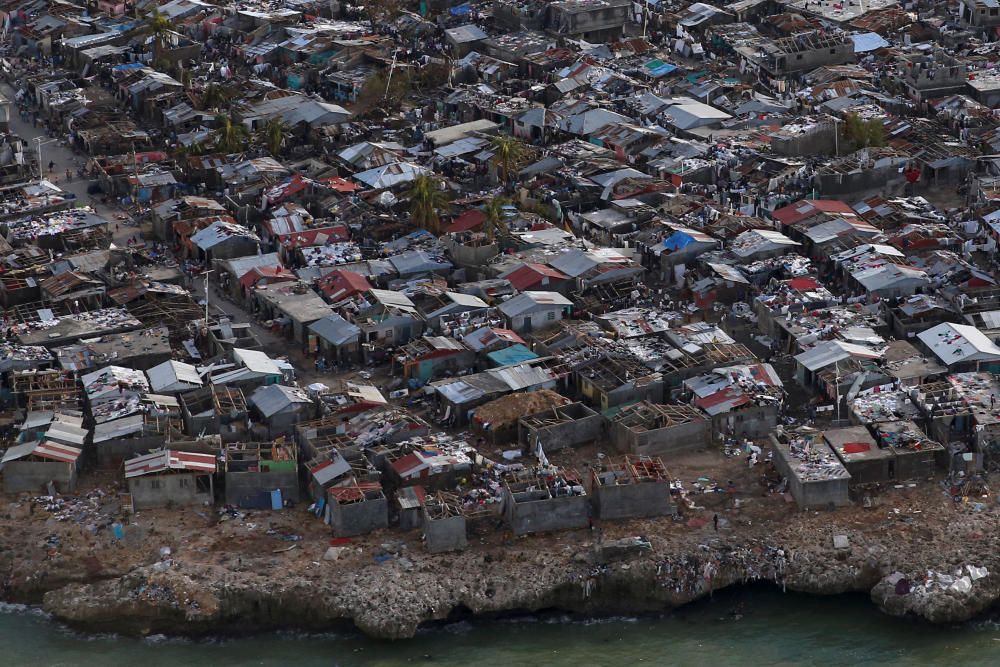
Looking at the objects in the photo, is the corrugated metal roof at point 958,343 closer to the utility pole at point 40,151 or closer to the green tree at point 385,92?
the green tree at point 385,92

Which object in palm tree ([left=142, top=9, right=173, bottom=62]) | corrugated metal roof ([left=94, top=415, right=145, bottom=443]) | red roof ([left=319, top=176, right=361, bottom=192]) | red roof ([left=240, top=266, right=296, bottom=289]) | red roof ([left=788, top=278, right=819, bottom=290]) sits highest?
palm tree ([left=142, top=9, right=173, bottom=62])

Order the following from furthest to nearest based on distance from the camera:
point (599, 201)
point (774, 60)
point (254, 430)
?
point (774, 60)
point (599, 201)
point (254, 430)

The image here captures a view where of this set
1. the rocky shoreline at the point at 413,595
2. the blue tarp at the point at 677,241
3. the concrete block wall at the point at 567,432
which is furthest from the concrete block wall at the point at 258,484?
the blue tarp at the point at 677,241

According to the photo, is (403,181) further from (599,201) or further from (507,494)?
(507,494)

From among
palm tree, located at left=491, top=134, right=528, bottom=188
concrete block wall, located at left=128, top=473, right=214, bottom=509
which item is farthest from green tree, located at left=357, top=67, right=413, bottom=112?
concrete block wall, located at left=128, top=473, right=214, bottom=509

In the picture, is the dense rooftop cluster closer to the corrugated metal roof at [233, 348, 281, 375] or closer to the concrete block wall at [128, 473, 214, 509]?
the concrete block wall at [128, 473, 214, 509]

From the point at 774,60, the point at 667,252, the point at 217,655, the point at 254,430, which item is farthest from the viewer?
the point at 774,60

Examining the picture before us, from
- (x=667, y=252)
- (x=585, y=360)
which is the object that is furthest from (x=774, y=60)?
(x=585, y=360)

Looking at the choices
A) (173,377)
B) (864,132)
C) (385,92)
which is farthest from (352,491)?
(385,92)
